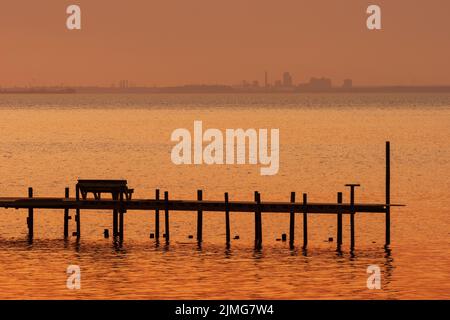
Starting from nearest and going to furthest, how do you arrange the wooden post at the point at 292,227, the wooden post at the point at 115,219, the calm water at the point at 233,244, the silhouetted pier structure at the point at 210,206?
1. the calm water at the point at 233,244
2. the silhouetted pier structure at the point at 210,206
3. the wooden post at the point at 292,227
4. the wooden post at the point at 115,219

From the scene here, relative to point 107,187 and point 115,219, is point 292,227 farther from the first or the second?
point 107,187

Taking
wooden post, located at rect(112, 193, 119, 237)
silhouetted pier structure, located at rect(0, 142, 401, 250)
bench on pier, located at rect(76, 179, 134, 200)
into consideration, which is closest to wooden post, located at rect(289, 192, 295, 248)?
silhouetted pier structure, located at rect(0, 142, 401, 250)

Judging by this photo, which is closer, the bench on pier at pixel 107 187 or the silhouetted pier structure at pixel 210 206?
the silhouetted pier structure at pixel 210 206

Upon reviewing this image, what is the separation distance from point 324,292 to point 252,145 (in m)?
112

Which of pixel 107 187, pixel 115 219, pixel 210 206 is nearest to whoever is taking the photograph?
pixel 210 206

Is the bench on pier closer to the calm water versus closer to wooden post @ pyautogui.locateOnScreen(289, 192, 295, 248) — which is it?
the calm water

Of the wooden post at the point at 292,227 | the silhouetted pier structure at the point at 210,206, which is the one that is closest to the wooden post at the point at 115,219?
the silhouetted pier structure at the point at 210,206

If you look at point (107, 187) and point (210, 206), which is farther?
point (107, 187)

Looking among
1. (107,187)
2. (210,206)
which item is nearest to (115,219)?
(107,187)

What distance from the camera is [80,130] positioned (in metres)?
192

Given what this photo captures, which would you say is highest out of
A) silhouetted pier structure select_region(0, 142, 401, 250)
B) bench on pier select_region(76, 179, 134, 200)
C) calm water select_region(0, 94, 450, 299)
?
bench on pier select_region(76, 179, 134, 200)

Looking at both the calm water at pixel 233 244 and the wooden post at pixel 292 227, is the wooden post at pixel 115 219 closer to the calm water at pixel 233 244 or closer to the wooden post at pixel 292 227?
the calm water at pixel 233 244

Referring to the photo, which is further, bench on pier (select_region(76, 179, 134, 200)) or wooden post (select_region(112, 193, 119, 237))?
wooden post (select_region(112, 193, 119, 237))

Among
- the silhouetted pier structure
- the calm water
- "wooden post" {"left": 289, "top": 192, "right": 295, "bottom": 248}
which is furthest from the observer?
"wooden post" {"left": 289, "top": 192, "right": 295, "bottom": 248}
